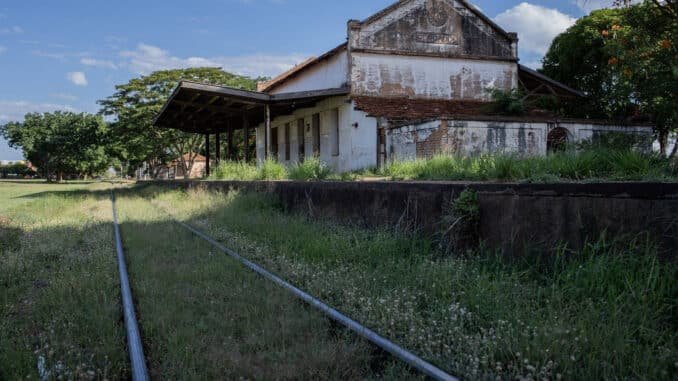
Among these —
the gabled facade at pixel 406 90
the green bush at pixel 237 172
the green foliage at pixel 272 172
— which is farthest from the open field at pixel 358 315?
the gabled facade at pixel 406 90

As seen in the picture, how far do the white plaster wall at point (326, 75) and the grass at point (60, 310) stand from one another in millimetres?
13817

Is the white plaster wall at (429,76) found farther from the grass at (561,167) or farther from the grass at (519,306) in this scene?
the grass at (519,306)

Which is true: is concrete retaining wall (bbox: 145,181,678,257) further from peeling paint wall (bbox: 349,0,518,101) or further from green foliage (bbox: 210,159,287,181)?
peeling paint wall (bbox: 349,0,518,101)

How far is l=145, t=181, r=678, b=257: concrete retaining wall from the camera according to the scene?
3.55 meters

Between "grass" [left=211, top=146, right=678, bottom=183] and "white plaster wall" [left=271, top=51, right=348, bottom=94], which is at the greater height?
"white plaster wall" [left=271, top=51, right=348, bottom=94]

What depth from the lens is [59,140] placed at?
58812 millimetres

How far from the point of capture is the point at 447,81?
20.7 m

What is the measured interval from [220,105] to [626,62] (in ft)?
45.6

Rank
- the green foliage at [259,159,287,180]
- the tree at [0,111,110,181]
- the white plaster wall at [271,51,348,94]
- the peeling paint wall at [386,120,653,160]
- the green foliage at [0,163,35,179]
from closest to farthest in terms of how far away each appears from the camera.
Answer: the green foliage at [259,159,287,180] < the peeling paint wall at [386,120,653,160] < the white plaster wall at [271,51,348,94] < the tree at [0,111,110,181] < the green foliage at [0,163,35,179]

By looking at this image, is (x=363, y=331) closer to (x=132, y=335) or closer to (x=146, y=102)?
(x=132, y=335)

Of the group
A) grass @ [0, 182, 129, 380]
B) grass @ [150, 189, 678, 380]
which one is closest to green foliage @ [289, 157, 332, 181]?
grass @ [0, 182, 129, 380]

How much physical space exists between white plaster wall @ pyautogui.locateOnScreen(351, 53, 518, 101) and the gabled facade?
1.6 inches

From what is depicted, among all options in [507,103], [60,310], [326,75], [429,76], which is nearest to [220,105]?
[326,75]

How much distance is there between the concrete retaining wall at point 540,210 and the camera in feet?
11.6
